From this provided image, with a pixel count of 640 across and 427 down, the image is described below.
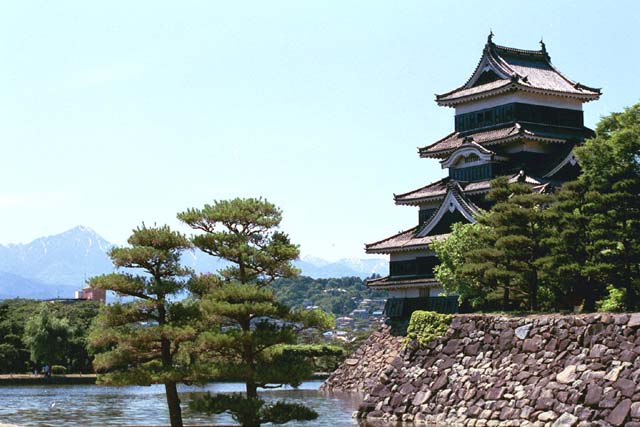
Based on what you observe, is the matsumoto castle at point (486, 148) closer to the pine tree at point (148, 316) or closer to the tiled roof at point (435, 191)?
the tiled roof at point (435, 191)

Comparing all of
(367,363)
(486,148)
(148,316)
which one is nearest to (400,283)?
(367,363)

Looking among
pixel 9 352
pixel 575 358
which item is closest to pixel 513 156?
pixel 575 358

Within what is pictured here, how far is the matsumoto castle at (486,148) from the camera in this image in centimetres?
4431

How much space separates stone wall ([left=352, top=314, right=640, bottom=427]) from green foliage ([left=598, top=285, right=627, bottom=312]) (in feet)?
8.91

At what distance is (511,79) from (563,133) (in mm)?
3360

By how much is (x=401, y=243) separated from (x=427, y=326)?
498 inches

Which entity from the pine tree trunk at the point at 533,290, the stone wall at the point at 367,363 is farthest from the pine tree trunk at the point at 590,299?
the stone wall at the point at 367,363

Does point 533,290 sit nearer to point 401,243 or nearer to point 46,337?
A: point 401,243

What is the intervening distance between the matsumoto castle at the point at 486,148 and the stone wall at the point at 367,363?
1.29 meters

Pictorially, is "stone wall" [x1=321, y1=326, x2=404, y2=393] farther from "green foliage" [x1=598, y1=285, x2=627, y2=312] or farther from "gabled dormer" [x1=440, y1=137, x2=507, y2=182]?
"green foliage" [x1=598, y1=285, x2=627, y2=312]

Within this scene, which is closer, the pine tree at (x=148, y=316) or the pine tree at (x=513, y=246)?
the pine tree at (x=148, y=316)

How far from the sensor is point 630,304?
31.6 m

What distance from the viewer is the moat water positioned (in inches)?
1303

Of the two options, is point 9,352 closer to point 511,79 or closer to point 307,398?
point 307,398
